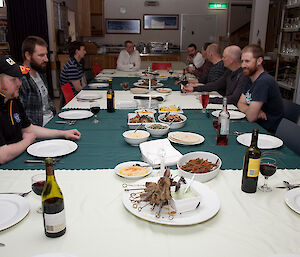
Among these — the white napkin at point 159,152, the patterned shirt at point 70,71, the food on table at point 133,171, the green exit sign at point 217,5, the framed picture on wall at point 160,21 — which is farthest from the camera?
the framed picture on wall at point 160,21

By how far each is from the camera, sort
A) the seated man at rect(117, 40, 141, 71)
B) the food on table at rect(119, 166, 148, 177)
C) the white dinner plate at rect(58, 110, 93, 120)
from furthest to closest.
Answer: the seated man at rect(117, 40, 141, 71)
the white dinner plate at rect(58, 110, 93, 120)
the food on table at rect(119, 166, 148, 177)

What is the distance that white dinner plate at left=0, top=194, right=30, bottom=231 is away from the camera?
1.07m

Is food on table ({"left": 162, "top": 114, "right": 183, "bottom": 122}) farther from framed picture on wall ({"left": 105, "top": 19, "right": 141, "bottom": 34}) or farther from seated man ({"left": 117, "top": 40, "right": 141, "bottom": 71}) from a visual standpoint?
framed picture on wall ({"left": 105, "top": 19, "right": 141, "bottom": 34})

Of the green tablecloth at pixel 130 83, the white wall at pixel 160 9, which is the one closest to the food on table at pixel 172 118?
the green tablecloth at pixel 130 83

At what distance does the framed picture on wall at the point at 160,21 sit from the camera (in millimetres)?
9070

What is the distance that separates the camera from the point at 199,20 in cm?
912

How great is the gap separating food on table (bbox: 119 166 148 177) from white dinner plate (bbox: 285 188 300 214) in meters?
0.63

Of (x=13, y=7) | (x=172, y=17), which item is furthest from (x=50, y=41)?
(x=172, y=17)

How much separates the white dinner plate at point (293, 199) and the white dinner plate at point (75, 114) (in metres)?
1.68

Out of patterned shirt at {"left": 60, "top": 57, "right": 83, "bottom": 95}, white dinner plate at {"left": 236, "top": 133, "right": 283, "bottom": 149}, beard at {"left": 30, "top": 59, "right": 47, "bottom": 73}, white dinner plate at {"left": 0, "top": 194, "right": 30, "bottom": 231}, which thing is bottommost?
white dinner plate at {"left": 0, "top": 194, "right": 30, "bottom": 231}

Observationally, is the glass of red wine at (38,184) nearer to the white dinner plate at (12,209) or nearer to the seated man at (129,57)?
the white dinner plate at (12,209)

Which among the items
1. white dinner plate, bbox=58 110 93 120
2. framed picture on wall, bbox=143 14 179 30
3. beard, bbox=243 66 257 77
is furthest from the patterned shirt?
framed picture on wall, bbox=143 14 179 30

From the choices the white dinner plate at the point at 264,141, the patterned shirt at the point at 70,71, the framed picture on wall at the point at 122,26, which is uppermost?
the framed picture on wall at the point at 122,26

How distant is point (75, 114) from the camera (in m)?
2.59
